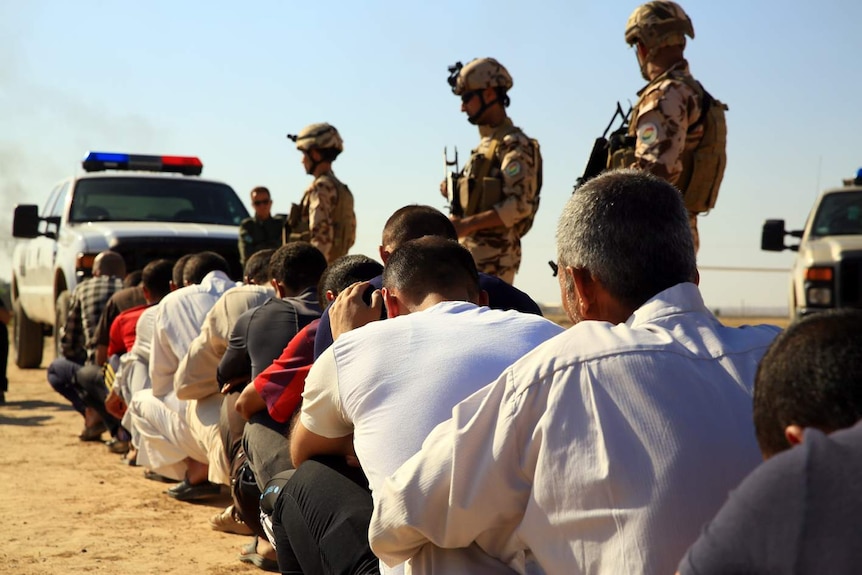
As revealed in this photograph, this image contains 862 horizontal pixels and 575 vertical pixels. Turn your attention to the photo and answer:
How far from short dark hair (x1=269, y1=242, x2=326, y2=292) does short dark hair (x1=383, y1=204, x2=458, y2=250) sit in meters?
0.78

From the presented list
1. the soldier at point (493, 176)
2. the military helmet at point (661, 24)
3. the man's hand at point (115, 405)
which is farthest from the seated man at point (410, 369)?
the man's hand at point (115, 405)

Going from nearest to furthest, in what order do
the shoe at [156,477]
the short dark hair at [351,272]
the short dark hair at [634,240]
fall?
the short dark hair at [634,240] < the short dark hair at [351,272] < the shoe at [156,477]

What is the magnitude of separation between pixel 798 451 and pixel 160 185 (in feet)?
37.6

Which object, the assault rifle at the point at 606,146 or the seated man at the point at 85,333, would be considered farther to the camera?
the seated man at the point at 85,333

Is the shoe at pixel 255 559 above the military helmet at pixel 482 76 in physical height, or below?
below

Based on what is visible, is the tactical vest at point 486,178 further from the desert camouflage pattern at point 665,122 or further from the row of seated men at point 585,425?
the row of seated men at point 585,425

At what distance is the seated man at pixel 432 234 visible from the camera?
3.97m

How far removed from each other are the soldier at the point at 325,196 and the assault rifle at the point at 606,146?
3.68 m

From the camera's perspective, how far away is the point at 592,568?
78.2 inches

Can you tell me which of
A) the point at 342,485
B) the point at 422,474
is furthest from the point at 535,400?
the point at 342,485

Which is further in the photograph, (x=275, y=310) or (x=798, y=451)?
(x=275, y=310)

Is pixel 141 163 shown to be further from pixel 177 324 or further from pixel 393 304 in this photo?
pixel 393 304

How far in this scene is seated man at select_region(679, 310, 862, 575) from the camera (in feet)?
4.04

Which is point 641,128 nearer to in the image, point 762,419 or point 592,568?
point 592,568
